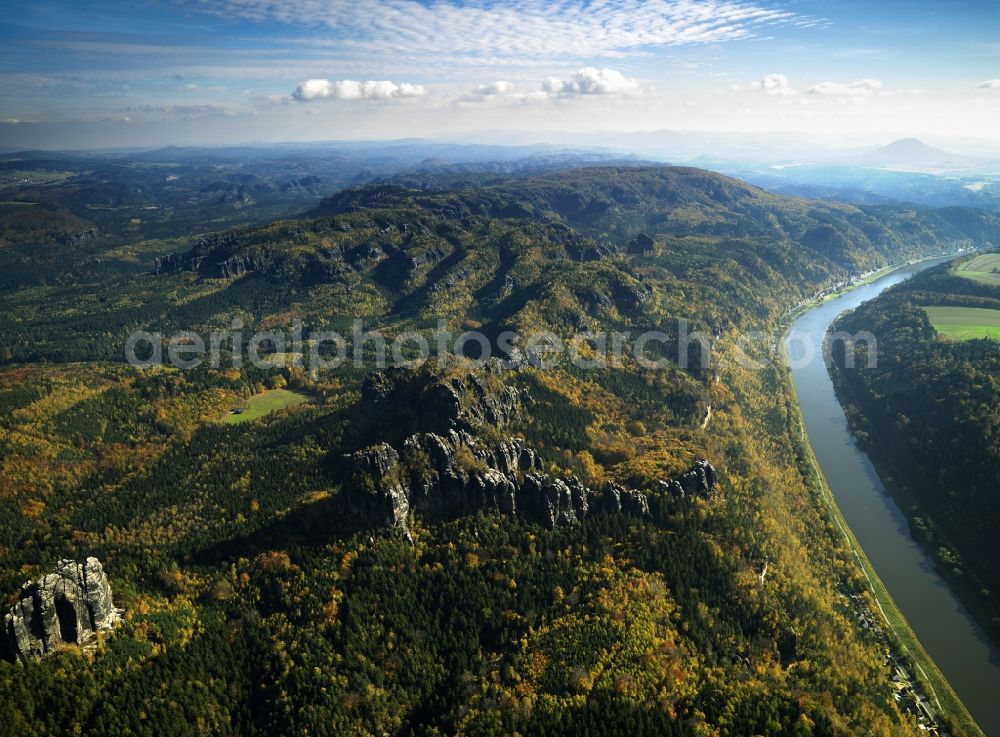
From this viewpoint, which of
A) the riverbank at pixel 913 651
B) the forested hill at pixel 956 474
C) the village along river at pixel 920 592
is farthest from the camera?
the forested hill at pixel 956 474

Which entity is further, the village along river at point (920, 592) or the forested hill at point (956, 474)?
the forested hill at point (956, 474)

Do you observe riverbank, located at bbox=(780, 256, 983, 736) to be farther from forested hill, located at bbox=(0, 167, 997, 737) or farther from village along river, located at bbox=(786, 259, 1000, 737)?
village along river, located at bbox=(786, 259, 1000, 737)

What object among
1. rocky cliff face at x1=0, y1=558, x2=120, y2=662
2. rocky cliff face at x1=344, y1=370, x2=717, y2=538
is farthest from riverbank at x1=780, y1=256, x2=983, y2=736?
rocky cliff face at x1=0, y1=558, x2=120, y2=662

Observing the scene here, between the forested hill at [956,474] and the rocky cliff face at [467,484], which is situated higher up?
the rocky cliff face at [467,484]

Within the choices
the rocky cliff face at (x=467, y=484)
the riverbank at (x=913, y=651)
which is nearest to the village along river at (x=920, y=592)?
the riverbank at (x=913, y=651)

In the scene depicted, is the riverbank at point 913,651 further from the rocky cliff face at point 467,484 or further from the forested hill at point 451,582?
the rocky cliff face at point 467,484
